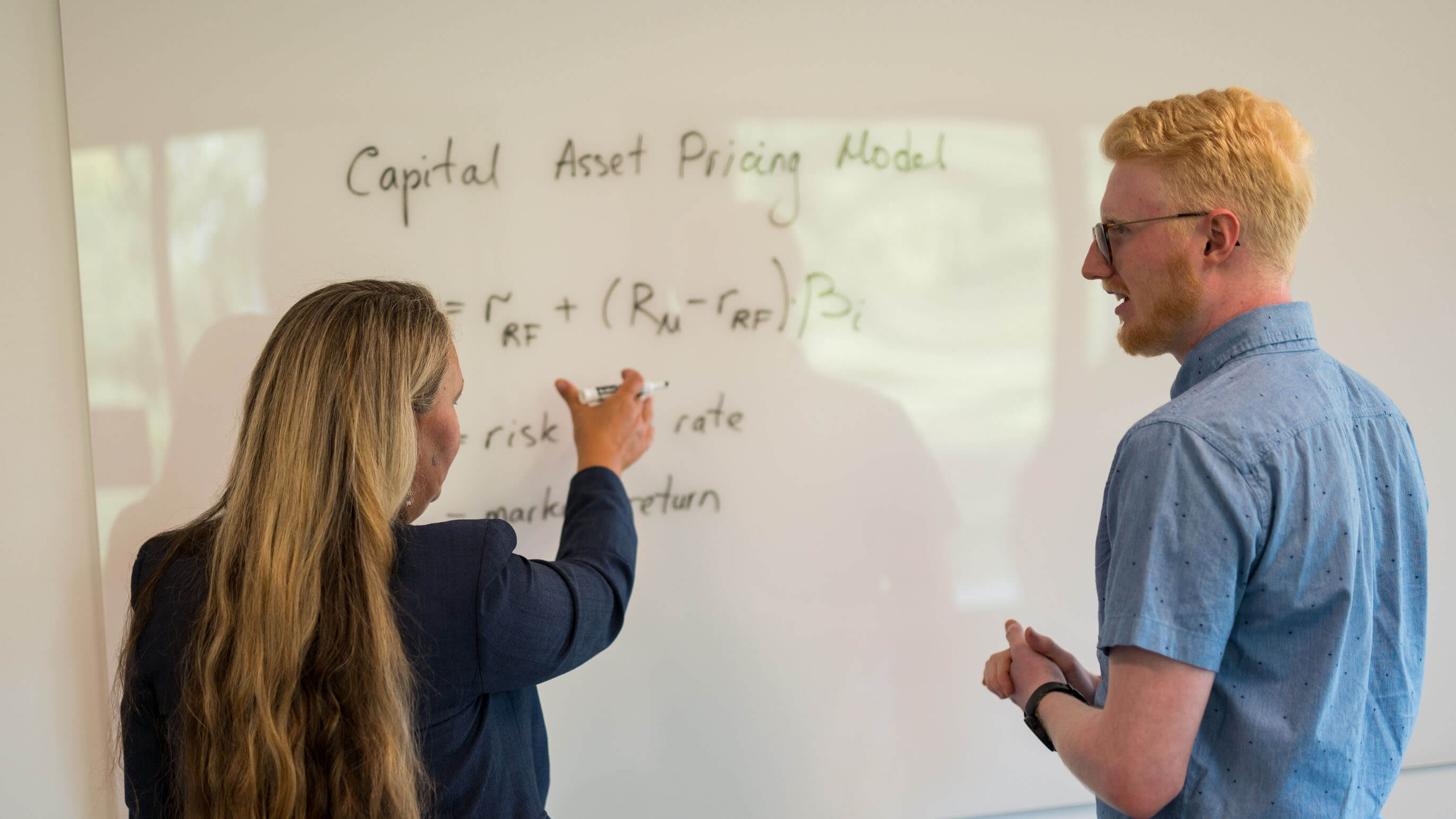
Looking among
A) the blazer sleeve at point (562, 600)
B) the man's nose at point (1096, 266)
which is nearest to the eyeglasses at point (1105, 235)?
the man's nose at point (1096, 266)

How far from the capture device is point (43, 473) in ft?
3.76

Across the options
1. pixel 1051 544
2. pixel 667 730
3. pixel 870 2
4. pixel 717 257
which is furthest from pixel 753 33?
Result: pixel 667 730

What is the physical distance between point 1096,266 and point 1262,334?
0.56ft

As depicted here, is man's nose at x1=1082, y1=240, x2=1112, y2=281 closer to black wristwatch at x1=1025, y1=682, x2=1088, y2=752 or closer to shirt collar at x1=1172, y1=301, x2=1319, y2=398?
shirt collar at x1=1172, y1=301, x2=1319, y2=398

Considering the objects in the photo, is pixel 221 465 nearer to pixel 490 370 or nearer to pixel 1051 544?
pixel 490 370

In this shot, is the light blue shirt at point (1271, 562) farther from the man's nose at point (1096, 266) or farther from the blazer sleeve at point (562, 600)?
the blazer sleeve at point (562, 600)

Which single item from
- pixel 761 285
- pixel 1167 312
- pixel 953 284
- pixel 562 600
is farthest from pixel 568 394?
pixel 1167 312

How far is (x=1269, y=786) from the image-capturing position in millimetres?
713

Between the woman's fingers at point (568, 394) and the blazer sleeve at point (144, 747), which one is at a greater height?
the woman's fingers at point (568, 394)

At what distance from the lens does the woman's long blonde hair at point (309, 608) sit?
2.43 feet

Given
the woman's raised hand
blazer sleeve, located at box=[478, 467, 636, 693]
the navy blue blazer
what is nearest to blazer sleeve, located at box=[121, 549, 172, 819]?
the navy blue blazer

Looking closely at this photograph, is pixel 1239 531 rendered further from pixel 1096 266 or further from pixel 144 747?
pixel 144 747

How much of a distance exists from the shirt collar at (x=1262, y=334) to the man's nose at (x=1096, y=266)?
13cm

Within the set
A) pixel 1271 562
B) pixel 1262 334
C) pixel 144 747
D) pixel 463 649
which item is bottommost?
pixel 144 747
